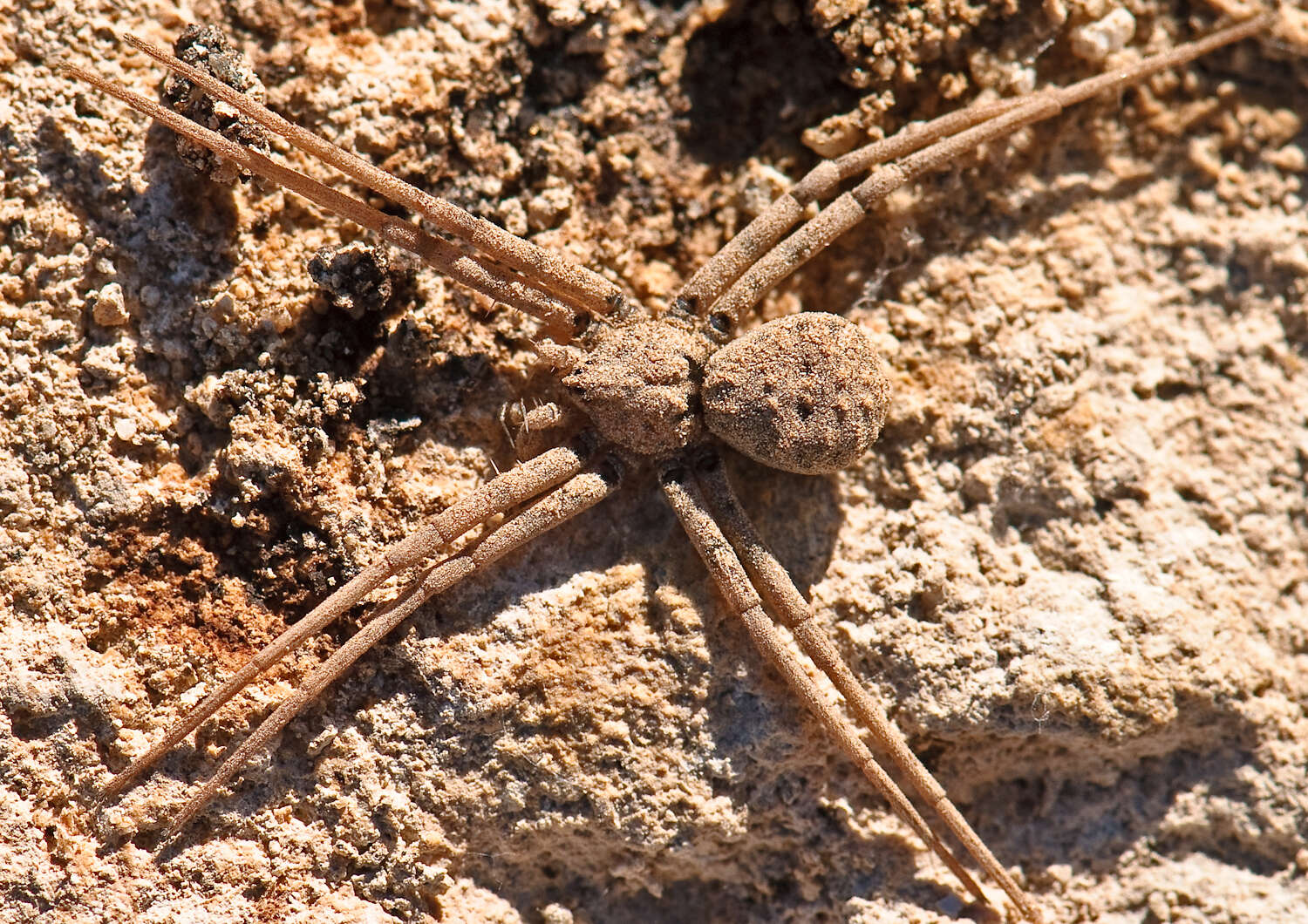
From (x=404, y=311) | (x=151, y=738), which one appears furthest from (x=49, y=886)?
(x=404, y=311)

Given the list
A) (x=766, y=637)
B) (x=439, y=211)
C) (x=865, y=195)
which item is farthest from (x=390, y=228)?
(x=766, y=637)

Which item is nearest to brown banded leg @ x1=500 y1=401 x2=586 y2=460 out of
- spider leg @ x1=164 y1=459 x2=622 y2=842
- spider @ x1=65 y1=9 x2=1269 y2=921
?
spider @ x1=65 y1=9 x2=1269 y2=921

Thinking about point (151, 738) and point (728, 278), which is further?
point (728, 278)

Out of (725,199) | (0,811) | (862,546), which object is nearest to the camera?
(0,811)

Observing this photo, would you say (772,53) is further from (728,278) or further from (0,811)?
(0,811)

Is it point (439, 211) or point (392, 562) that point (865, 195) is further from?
point (392, 562)

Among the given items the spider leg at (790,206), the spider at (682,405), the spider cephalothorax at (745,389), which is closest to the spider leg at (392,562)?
the spider at (682,405)
